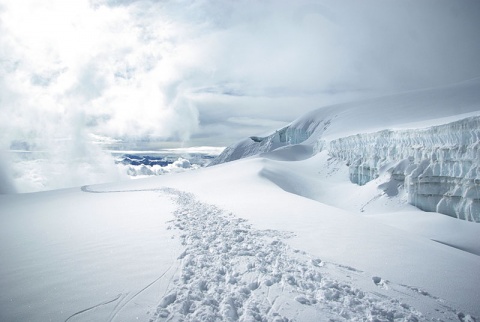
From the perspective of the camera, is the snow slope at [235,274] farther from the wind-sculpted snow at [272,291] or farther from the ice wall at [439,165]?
the ice wall at [439,165]

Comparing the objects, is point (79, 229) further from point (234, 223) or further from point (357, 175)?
point (357, 175)

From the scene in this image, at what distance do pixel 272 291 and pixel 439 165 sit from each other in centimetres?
1925

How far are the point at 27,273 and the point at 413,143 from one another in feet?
84.4

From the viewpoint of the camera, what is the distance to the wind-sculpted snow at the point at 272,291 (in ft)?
14.0

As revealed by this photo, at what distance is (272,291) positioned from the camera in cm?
493

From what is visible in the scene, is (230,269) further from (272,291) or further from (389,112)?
(389,112)

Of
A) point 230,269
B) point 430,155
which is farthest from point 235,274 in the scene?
point 430,155

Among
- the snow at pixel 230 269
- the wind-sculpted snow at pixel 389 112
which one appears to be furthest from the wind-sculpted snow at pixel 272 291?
the wind-sculpted snow at pixel 389 112

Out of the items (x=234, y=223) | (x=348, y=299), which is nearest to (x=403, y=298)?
(x=348, y=299)

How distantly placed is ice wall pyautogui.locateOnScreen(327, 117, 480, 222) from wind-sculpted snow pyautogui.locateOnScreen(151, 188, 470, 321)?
16.0 meters

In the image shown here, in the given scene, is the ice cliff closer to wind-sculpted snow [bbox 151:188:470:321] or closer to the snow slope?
the snow slope

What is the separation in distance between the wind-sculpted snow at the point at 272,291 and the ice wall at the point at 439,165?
629 inches

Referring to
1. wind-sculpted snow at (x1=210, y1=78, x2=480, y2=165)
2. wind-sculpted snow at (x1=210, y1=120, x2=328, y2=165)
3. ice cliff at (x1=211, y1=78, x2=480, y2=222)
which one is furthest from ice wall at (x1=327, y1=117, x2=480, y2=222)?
wind-sculpted snow at (x1=210, y1=120, x2=328, y2=165)

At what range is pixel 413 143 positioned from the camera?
2077 cm
